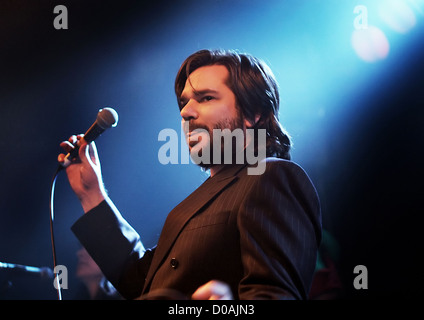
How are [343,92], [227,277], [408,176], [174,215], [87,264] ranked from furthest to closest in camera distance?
[87,264] < [343,92] < [408,176] < [174,215] < [227,277]

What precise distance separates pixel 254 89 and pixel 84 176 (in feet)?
2.28

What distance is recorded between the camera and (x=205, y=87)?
1431 millimetres

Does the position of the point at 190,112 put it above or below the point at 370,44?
below

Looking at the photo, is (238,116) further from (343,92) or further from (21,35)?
(21,35)

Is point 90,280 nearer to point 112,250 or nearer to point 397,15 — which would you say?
point 112,250

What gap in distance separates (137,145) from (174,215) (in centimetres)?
82

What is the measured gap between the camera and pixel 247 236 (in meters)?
0.99

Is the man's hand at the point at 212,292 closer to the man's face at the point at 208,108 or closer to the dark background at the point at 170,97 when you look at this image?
the man's face at the point at 208,108

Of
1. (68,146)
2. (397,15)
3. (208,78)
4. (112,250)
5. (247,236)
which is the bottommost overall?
(112,250)

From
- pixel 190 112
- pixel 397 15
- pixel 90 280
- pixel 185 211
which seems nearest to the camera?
pixel 185 211

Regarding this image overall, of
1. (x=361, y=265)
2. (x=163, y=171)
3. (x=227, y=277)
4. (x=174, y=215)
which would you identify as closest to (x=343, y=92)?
(x=361, y=265)

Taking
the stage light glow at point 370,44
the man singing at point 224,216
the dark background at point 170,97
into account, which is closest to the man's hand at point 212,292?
the man singing at point 224,216

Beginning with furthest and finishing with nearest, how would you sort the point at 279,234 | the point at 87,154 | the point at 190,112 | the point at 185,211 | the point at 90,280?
1. the point at 90,280
2. the point at 87,154
3. the point at 190,112
4. the point at 185,211
5. the point at 279,234

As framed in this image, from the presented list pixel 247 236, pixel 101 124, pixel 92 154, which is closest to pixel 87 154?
pixel 92 154
